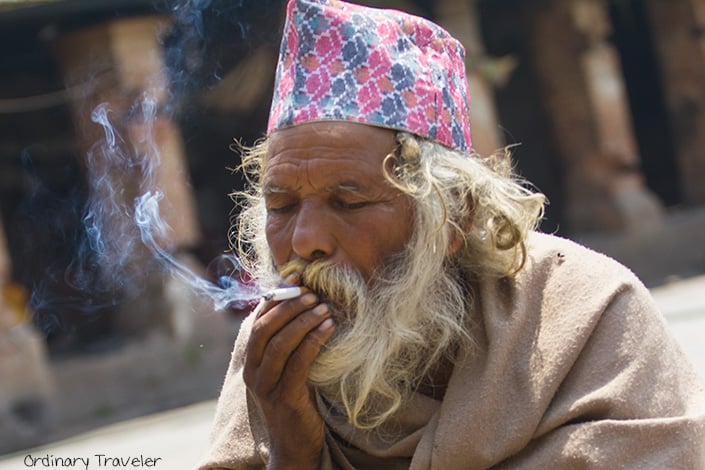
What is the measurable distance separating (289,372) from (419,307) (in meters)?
0.36

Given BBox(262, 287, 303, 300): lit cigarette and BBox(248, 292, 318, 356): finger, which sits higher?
BBox(262, 287, 303, 300): lit cigarette

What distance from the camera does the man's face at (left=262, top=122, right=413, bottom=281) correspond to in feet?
8.30

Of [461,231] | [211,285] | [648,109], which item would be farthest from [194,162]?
[461,231]

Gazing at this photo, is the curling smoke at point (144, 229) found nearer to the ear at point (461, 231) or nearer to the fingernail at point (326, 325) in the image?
the fingernail at point (326, 325)

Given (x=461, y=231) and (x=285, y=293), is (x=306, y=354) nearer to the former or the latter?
(x=285, y=293)

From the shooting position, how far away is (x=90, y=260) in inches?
249

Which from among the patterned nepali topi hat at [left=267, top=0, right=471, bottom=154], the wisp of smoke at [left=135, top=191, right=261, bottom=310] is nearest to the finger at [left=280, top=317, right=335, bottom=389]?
the wisp of smoke at [left=135, top=191, right=261, bottom=310]

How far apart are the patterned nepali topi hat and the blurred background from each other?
2.57 meters

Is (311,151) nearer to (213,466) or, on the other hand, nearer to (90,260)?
(213,466)

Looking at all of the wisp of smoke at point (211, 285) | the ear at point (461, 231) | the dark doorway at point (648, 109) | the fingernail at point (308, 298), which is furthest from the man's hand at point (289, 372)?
the dark doorway at point (648, 109)

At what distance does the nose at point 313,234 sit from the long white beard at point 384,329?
0.03m

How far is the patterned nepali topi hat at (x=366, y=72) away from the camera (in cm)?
262

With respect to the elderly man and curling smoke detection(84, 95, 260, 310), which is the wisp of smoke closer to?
curling smoke detection(84, 95, 260, 310)

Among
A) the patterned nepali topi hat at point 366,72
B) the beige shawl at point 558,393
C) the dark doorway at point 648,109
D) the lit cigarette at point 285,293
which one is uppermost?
the patterned nepali topi hat at point 366,72
